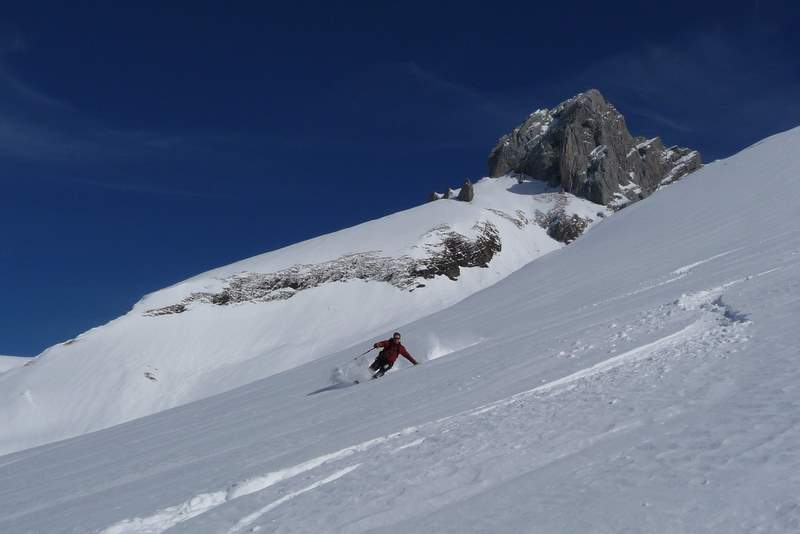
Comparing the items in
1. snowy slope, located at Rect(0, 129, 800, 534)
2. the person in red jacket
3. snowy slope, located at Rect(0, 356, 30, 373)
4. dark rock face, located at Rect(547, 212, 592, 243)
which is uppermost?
snowy slope, located at Rect(0, 356, 30, 373)

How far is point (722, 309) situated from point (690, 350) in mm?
2766

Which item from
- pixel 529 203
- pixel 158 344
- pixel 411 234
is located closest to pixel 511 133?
pixel 529 203

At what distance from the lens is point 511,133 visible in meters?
Answer: 95.4

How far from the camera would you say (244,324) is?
153ft

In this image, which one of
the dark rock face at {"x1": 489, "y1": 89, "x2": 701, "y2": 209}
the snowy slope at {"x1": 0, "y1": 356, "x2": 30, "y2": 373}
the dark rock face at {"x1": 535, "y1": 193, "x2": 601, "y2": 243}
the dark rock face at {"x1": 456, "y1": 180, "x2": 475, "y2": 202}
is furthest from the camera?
the dark rock face at {"x1": 489, "y1": 89, "x2": 701, "y2": 209}

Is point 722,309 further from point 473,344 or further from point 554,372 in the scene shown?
point 473,344

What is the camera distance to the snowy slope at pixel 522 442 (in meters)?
4.72

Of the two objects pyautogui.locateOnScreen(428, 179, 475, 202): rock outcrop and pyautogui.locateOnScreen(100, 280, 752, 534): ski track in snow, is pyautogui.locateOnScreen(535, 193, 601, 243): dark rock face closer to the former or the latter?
pyautogui.locateOnScreen(428, 179, 475, 202): rock outcrop

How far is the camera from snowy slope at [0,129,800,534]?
15.5 ft

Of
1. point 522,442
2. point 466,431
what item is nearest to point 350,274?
point 466,431

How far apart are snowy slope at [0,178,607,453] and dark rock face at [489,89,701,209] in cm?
2081

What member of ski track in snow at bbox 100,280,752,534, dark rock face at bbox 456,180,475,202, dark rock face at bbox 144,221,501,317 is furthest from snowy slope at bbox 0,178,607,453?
ski track in snow at bbox 100,280,752,534

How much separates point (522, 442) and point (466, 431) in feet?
3.66

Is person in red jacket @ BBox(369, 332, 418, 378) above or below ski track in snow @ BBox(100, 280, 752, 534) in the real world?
above
